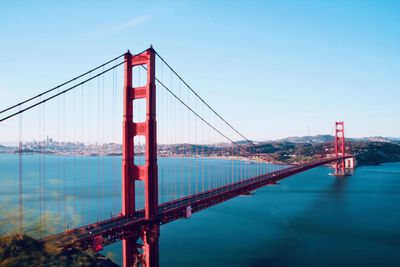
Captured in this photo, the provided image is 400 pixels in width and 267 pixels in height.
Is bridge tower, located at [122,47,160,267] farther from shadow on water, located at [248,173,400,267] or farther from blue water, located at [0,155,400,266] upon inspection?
shadow on water, located at [248,173,400,267]

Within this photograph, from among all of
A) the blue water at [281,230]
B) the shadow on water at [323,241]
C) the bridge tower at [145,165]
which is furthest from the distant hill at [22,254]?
the shadow on water at [323,241]

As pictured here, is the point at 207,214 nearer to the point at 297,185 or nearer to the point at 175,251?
the point at 175,251

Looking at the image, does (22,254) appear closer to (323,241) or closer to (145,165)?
(145,165)

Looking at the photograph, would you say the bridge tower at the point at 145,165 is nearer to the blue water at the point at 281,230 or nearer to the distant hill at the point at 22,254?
the blue water at the point at 281,230

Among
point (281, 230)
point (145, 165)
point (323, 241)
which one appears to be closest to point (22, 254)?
point (145, 165)

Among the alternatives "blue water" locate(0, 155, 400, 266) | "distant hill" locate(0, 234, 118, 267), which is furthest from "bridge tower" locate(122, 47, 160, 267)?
"distant hill" locate(0, 234, 118, 267)

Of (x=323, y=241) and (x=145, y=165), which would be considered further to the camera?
(x=323, y=241)
